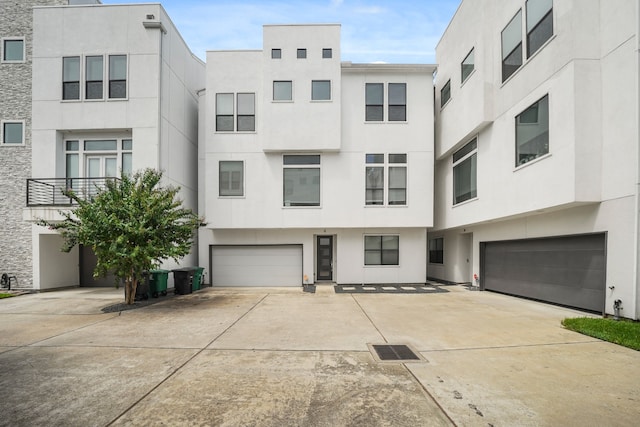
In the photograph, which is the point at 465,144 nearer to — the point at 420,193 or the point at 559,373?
the point at 420,193

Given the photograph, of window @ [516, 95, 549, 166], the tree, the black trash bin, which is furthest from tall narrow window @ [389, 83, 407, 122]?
the black trash bin

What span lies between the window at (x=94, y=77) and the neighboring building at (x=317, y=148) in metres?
3.89

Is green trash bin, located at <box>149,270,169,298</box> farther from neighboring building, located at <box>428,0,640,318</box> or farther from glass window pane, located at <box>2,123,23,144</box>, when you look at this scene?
neighboring building, located at <box>428,0,640,318</box>

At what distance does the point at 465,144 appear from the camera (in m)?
13.0

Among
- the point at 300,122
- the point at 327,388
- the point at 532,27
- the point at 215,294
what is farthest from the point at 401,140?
the point at 327,388

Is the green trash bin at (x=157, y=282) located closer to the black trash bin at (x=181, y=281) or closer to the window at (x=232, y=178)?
the black trash bin at (x=181, y=281)

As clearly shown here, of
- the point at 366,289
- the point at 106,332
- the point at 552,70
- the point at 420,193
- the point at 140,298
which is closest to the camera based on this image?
the point at 106,332

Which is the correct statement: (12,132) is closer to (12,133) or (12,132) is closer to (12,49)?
(12,133)

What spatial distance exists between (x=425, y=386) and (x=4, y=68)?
18011 millimetres

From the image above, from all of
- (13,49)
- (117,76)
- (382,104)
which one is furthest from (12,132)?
(382,104)

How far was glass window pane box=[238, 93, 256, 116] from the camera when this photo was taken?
13914mm

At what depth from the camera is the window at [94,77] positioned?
41.1 feet

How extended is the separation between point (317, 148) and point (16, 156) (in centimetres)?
1167

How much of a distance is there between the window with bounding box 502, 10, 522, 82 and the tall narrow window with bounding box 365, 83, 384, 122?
15.6 ft
